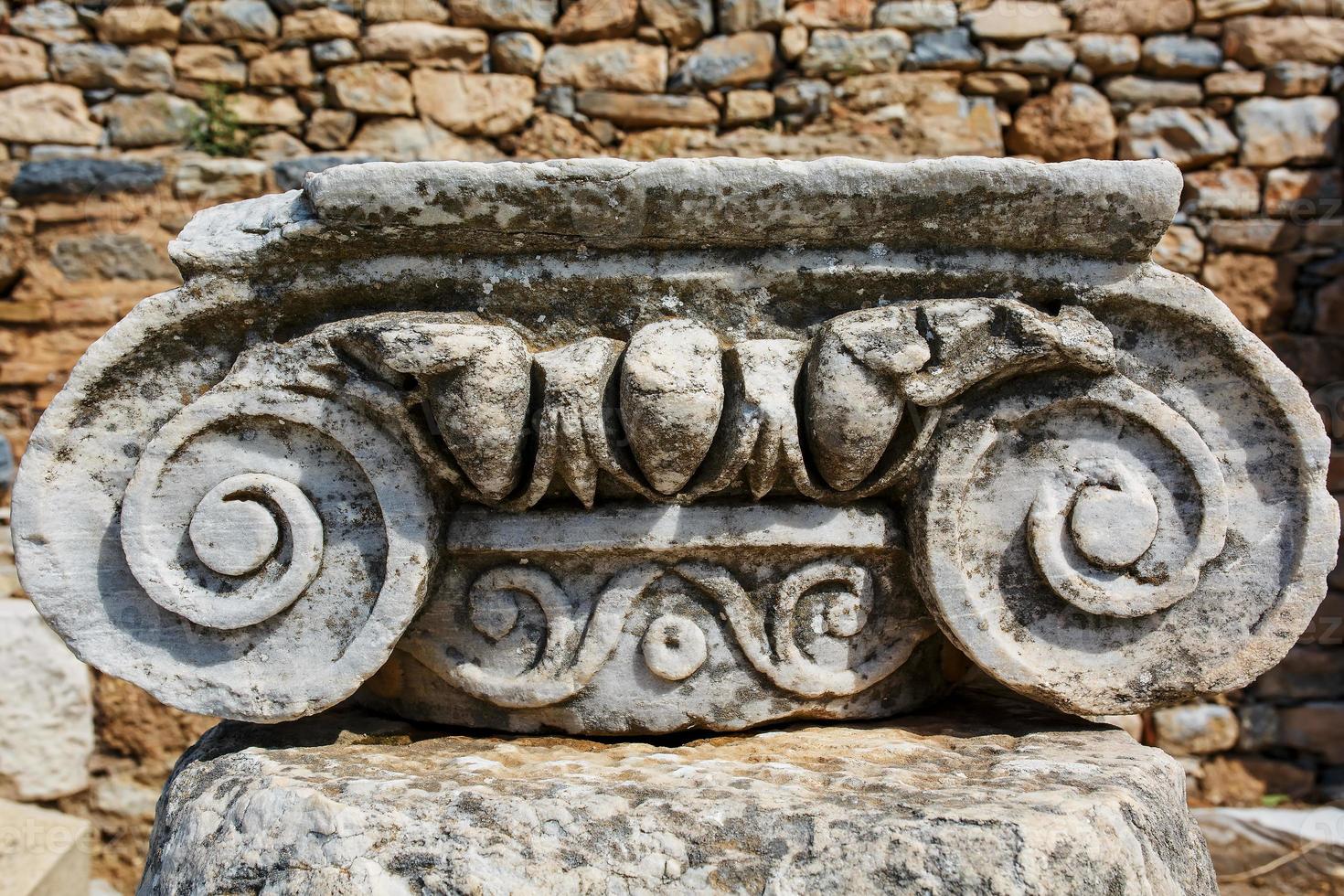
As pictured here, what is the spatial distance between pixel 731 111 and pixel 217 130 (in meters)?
1.85

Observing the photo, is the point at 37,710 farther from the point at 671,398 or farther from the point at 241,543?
the point at 671,398

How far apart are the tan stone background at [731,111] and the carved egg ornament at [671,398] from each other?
2.56 meters

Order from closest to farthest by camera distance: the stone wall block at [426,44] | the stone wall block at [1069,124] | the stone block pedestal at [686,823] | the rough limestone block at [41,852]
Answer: the stone block pedestal at [686,823]
the rough limestone block at [41,852]
the stone wall block at [426,44]
the stone wall block at [1069,124]

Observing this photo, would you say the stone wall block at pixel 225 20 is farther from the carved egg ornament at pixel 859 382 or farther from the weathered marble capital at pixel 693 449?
the carved egg ornament at pixel 859 382

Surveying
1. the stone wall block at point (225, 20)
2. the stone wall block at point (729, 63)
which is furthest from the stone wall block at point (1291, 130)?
the stone wall block at point (225, 20)

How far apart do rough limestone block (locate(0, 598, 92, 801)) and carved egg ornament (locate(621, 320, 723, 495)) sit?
2582 mm

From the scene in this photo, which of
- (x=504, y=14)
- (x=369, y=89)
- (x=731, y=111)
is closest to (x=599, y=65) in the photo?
(x=504, y=14)

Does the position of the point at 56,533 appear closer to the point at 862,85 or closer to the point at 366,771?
the point at 366,771

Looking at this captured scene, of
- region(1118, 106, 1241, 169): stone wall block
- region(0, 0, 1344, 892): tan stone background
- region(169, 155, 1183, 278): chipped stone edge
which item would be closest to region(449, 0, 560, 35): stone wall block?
region(0, 0, 1344, 892): tan stone background

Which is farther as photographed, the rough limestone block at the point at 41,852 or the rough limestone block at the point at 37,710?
the rough limestone block at the point at 37,710

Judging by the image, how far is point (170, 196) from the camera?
3.59m

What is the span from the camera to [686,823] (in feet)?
4.07

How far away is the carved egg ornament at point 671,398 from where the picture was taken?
135 cm

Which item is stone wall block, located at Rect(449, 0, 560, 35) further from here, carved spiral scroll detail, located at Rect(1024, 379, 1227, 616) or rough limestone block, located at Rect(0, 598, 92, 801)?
carved spiral scroll detail, located at Rect(1024, 379, 1227, 616)
